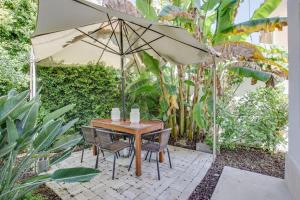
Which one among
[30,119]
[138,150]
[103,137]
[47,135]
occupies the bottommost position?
[138,150]

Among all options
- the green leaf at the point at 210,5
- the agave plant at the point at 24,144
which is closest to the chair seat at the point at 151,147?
the agave plant at the point at 24,144

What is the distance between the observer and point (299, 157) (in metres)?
2.85

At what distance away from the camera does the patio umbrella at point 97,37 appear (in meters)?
2.90

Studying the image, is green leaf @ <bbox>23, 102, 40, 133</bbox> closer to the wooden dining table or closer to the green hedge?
the wooden dining table

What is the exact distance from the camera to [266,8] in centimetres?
461

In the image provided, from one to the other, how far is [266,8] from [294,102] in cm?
276

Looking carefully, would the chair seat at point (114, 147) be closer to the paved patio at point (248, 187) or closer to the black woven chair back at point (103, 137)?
the black woven chair back at point (103, 137)

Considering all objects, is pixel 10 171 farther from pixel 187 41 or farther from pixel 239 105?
pixel 239 105

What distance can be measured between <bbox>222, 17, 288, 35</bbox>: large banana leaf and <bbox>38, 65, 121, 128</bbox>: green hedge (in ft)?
12.0

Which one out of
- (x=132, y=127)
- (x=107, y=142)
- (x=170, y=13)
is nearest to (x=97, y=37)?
(x=170, y=13)

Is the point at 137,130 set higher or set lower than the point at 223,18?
lower

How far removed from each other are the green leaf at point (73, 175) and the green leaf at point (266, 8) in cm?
499

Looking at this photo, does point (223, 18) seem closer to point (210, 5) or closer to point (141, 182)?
point (210, 5)

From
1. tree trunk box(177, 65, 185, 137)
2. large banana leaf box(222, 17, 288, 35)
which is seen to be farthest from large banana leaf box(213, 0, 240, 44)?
tree trunk box(177, 65, 185, 137)
